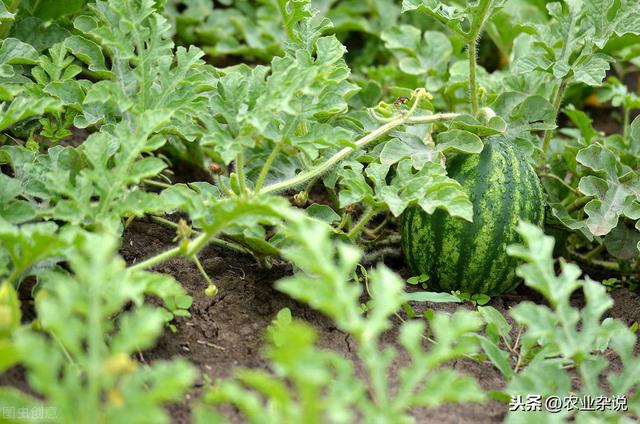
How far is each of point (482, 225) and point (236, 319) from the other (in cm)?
92

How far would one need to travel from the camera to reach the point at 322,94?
2.71m

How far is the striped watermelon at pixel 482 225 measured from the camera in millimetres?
2836

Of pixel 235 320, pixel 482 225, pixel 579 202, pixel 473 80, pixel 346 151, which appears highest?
pixel 473 80

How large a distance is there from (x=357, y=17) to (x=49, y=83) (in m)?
2.18

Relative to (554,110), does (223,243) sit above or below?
below

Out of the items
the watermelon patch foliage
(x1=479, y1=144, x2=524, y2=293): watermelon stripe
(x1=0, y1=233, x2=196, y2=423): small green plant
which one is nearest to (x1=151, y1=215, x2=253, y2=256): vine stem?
the watermelon patch foliage

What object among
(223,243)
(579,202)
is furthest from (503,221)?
(223,243)

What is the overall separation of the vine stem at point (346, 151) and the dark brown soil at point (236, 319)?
38 centimetres

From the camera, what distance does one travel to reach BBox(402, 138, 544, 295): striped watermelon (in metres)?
2.84

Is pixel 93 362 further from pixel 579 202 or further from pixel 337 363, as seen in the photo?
pixel 579 202

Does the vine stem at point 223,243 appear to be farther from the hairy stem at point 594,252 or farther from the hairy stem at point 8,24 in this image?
the hairy stem at point 594,252

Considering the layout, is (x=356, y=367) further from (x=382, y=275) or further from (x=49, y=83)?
(x=49, y=83)

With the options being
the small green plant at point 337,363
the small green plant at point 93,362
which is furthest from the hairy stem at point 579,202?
the small green plant at point 93,362

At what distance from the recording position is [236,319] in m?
2.66
